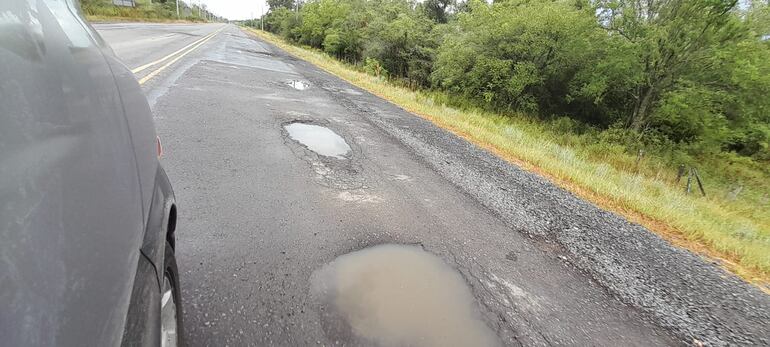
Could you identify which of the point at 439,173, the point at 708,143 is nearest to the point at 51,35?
the point at 439,173

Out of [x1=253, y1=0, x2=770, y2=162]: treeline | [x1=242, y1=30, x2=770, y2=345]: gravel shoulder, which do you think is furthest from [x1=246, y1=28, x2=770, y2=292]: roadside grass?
[x1=253, y1=0, x2=770, y2=162]: treeline

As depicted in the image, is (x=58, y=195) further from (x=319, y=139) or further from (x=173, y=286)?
(x=319, y=139)

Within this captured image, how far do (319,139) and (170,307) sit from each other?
4354 millimetres

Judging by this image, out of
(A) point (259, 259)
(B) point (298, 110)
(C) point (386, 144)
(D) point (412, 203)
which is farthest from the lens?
(B) point (298, 110)

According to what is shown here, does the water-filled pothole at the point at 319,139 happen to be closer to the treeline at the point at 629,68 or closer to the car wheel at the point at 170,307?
the car wheel at the point at 170,307

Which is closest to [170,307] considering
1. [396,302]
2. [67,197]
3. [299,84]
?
[67,197]

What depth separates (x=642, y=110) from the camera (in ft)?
52.9

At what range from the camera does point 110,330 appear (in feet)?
2.86

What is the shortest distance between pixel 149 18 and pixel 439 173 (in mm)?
48622

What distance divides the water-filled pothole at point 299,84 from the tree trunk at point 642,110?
15089 millimetres

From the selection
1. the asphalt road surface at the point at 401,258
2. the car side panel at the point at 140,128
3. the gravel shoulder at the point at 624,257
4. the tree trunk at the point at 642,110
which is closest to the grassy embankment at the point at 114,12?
the asphalt road surface at the point at 401,258

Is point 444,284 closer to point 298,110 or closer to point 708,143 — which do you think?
point 298,110

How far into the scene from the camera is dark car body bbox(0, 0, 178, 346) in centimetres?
66

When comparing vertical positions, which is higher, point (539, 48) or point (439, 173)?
Answer: point (539, 48)
